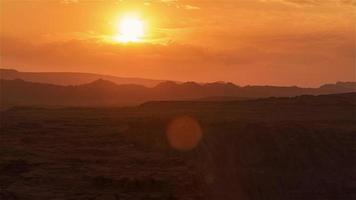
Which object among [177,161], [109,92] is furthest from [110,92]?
[177,161]

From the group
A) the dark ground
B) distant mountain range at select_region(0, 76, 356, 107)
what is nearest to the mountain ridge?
distant mountain range at select_region(0, 76, 356, 107)

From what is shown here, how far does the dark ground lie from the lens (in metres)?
17.9

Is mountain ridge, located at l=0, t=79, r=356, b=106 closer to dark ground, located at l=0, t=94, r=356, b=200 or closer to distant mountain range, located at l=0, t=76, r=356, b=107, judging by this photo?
distant mountain range, located at l=0, t=76, r=356, b=107

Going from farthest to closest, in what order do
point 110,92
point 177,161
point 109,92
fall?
point 110,92 < point 109,92 < point 177,161

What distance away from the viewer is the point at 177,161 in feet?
70.8

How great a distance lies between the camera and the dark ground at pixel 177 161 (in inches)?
704

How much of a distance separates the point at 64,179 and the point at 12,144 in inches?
345

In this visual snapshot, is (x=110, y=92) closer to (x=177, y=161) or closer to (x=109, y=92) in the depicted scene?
(x=109, y=92)

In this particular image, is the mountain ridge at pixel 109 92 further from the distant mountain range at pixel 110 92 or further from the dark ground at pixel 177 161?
the dark ground at pixel 177 161

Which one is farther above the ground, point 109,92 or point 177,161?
point 109,92

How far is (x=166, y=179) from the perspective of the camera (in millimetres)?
18203

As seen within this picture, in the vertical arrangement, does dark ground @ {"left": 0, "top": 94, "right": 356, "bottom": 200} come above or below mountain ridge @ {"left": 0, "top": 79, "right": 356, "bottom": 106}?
below

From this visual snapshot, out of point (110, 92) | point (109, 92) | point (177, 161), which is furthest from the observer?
point (110, 92)

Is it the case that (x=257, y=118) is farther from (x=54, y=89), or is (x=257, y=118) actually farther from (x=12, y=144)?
(x=54, y=89)
